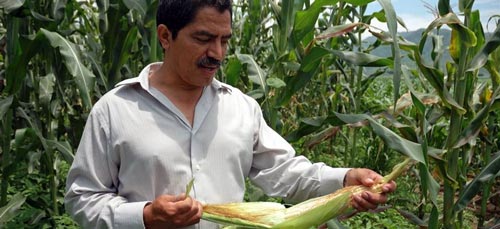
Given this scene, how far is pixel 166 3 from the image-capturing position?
5.16 ft

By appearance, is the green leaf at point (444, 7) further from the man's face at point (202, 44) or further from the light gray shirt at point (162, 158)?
the man's face at point (202, 44)

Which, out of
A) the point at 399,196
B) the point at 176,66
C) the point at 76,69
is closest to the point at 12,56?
the point at 76,69

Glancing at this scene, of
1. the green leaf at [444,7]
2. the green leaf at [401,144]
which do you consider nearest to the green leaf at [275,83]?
the green leaf at [401,144]

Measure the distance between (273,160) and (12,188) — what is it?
2.27m

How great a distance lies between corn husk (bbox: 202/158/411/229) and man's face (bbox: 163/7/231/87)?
0.34 meters

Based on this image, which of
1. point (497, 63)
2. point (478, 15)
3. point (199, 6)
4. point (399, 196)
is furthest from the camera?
point (399, 196)

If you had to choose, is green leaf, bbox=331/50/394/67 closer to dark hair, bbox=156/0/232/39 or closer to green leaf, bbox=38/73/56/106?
dark hair, bbox=156/0/232/39

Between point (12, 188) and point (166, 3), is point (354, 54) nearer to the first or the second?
point (166, 3)

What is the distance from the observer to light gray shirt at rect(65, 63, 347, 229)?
1500mm

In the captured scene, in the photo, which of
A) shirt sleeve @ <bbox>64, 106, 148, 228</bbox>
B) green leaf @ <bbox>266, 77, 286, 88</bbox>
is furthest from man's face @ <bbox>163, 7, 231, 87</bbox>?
green leaf @ <bbox>266, 77, 286, 88</bbox>

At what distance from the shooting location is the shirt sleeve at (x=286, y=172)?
164cm

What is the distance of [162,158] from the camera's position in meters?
1.52

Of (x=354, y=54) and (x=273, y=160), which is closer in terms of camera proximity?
(x=273, y=160)

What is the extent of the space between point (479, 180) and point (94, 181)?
142cm
